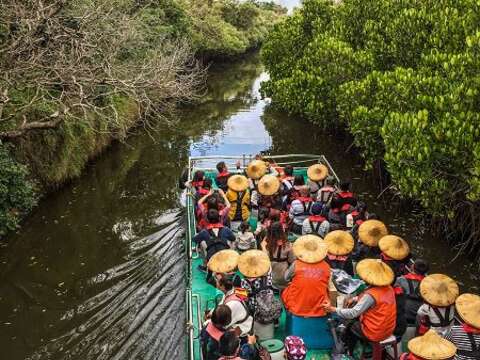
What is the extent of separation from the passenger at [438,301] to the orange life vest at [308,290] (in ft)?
4.54

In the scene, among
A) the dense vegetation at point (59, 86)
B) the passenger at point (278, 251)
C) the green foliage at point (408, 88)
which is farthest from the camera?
the dense vegetation at point (59, 86)

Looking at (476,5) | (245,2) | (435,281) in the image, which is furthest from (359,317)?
(245,2)

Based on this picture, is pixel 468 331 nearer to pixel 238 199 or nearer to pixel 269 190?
pixel 269 190

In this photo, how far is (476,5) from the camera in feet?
37.3

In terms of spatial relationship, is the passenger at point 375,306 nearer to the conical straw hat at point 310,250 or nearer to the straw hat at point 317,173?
the conical straw hat at point 310,250

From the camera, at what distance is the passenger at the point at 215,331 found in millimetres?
5770

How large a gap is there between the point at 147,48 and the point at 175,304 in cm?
1556

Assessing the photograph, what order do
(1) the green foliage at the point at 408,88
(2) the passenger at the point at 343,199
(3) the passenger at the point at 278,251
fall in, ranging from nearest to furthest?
(3) the passenger at the point at 278,251 < (1) the green foliage at the point at 408,88 < (2) the passenger at the point at 343,199

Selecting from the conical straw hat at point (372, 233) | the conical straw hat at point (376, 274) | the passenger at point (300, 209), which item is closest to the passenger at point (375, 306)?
the conical straw hat at point (376, 274)

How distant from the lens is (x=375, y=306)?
6531mm

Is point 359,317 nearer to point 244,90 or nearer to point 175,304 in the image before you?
point 175,304

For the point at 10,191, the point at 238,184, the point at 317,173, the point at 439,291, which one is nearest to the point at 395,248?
the point at 439,291

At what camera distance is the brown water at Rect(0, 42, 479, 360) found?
9.61 m

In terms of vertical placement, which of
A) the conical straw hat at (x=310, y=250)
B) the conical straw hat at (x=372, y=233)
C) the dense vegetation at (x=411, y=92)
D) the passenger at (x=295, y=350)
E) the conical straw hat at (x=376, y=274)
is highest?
the dense vegetation at (x=411, y=92)
